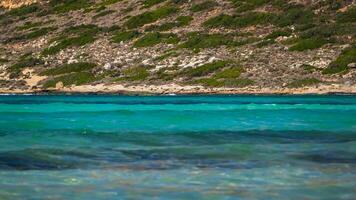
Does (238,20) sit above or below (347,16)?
above

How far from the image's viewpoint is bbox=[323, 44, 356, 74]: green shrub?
5231 centimetres

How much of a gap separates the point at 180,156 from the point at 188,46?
4966cm

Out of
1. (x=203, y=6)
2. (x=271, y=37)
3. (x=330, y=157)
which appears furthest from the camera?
(x=203, y=6)

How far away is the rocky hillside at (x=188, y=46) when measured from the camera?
180 feet

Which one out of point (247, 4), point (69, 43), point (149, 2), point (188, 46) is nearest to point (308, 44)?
point (188, 46)

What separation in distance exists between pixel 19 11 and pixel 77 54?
32159 millimetres

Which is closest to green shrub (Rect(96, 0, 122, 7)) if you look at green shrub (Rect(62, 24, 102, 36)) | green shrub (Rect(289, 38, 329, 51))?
green shrub (Rect(62, 24, 102, 36))

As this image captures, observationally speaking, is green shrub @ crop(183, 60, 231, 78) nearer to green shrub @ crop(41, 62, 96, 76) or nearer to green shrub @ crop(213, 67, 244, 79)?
green shrub @ crop(213, 67, 244, 79)

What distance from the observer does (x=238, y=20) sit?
70438 millimetres

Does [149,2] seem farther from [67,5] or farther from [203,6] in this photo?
[67,5]

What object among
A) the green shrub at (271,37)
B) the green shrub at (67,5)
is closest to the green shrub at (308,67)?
the green shrub at (271,37)

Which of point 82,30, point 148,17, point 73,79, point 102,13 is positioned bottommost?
point 73,79

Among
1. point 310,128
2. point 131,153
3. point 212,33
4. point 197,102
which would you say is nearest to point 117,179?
point 131,153

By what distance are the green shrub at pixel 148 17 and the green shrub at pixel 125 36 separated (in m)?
3.26
